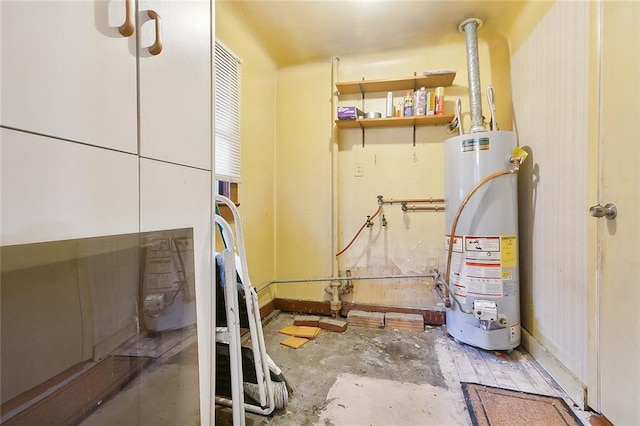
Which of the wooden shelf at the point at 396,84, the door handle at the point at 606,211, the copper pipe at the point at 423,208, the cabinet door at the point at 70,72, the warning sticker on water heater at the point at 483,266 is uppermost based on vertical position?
the wooden shelf at the point at 396,84

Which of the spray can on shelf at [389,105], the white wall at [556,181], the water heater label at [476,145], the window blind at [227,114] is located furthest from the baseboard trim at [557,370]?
the window blind at [227,114]

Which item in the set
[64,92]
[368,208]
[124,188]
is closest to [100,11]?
[64,92]

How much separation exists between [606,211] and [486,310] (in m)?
0.91

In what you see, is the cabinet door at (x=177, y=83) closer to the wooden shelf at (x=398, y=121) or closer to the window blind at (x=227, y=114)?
the window blind at (x=227, y=114)

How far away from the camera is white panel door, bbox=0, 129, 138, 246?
0.48 m

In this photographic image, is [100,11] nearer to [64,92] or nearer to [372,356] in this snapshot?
[64,92]

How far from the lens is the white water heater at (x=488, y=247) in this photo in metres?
1.89

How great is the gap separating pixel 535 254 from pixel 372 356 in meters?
1.34

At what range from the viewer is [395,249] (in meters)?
2.59

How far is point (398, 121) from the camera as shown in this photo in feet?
8.11

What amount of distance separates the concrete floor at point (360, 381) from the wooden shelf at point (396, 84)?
7.04 ft

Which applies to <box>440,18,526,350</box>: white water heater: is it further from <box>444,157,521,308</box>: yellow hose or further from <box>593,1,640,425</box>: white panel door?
<box>593,1,640,425</box>: white panel door

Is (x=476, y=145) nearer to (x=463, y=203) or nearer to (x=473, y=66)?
(x=463, y=203)

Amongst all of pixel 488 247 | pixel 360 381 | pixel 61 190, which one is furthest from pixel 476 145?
pixel 61 190
